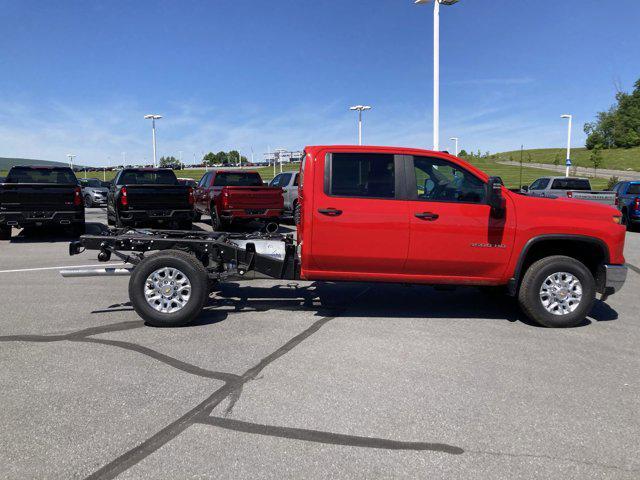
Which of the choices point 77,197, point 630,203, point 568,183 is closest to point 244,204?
point 77,197

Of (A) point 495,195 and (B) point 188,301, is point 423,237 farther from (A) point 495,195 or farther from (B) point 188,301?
(B) point 188,301

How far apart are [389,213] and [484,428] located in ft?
8.54

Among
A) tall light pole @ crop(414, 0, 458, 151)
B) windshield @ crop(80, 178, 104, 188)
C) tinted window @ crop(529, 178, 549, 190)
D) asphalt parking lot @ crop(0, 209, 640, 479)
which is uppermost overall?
tall light pole @ crop(414, 0, 458, 151)

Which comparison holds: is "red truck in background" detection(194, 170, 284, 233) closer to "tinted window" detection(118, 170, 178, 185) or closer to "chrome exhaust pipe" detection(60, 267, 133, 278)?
"tinted window" detection(118, 170, 178, 185)

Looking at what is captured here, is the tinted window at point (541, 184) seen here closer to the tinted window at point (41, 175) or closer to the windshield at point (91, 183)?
the tinted window at point (41, 175)

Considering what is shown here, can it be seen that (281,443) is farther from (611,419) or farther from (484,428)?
(611,419)

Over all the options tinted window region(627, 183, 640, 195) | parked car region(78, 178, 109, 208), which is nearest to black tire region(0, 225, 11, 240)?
parked car region(78, 178, 109, 208)

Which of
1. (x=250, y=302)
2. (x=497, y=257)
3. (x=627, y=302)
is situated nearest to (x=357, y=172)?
(x=497, y=257)

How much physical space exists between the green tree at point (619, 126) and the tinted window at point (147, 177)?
108480 mm

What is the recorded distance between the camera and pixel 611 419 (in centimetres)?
347

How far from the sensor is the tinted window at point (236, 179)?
53.5 feet

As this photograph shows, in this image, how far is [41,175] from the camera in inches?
545

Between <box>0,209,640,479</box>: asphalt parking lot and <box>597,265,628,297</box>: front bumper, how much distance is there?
17.8 inches

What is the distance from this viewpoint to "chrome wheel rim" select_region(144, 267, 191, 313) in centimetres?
544
